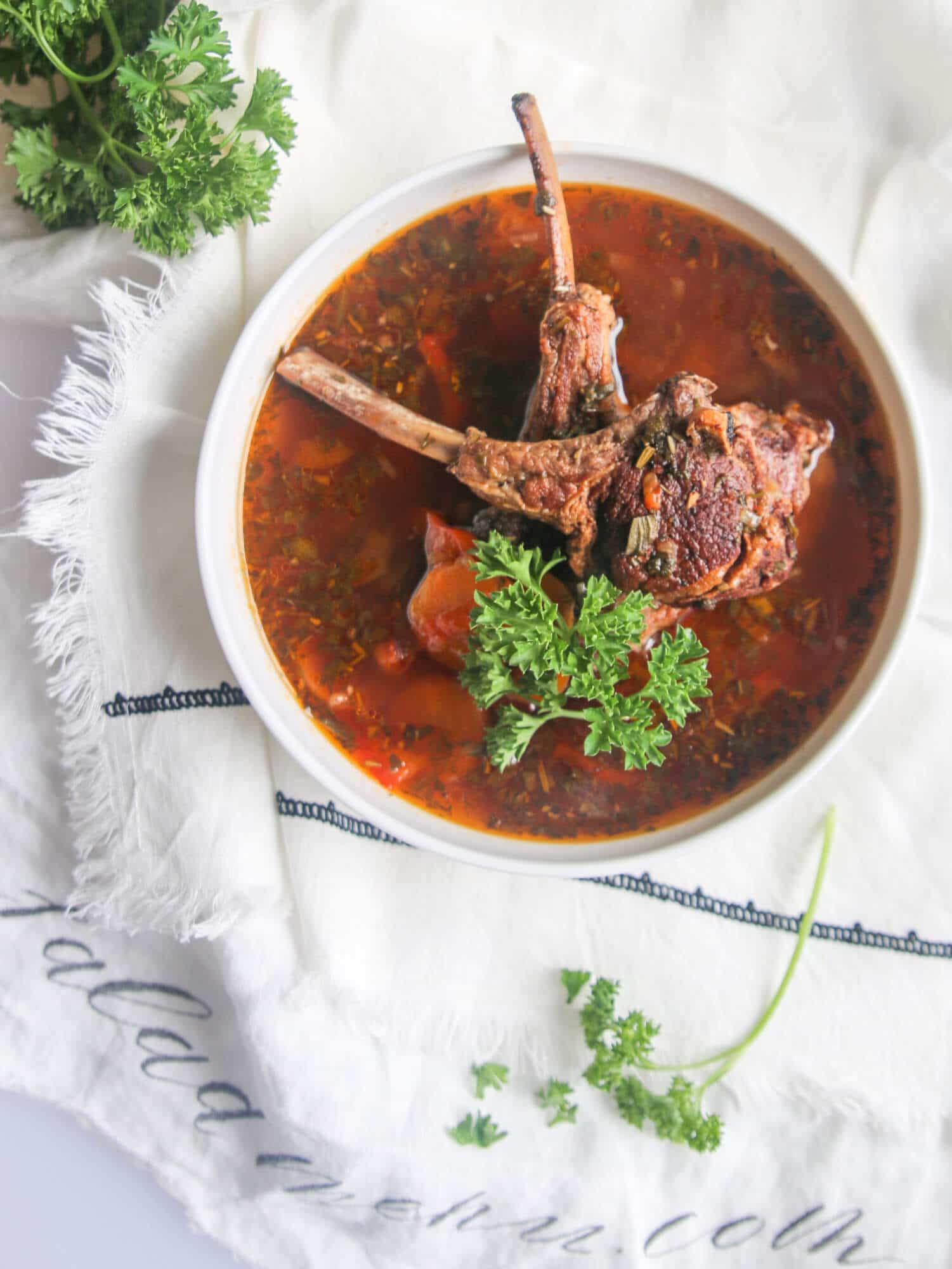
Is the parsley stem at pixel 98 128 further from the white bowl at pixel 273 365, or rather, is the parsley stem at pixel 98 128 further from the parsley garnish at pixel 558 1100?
the parsley garnish at pixel 558 1100

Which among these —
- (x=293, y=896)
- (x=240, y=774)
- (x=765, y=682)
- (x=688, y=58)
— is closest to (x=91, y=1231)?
(x=293, y=896)

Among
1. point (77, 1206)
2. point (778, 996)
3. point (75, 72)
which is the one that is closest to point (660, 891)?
point (778, 996)

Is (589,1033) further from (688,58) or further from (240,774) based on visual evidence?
(688,58)

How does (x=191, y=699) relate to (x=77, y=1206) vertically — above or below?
above

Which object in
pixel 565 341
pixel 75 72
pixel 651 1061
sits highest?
pixel 75 72

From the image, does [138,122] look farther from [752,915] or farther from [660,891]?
[752,915]

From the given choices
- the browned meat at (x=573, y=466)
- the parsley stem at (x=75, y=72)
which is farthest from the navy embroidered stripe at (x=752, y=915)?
the parsley stem at (x=75, y=72)
